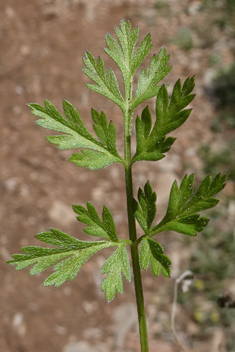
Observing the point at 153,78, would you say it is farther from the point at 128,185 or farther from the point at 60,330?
the point at 60,330

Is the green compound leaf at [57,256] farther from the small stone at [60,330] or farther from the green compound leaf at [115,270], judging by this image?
the small stone at [60,330]

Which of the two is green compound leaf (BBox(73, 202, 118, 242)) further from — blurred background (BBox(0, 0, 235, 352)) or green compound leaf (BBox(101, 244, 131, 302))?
blurred background (BBox(0, 0, 235, 352))

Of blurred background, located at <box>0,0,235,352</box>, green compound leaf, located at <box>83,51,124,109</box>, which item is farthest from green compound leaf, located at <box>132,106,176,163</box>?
blurred background, located at <box>0,0,235,352</box>

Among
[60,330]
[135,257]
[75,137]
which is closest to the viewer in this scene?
[135,257]

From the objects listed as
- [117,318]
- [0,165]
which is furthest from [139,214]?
[0,165]

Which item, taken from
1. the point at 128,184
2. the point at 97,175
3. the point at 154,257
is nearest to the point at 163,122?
the point at 128,184

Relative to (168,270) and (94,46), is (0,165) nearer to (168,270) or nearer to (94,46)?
→ (94,46)

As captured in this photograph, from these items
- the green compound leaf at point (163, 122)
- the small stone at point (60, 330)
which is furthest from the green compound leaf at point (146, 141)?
the small stone at point (60, 330)
